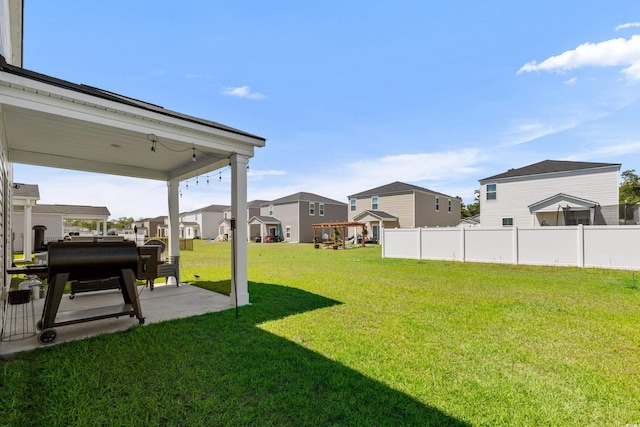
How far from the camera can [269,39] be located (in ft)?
30.3

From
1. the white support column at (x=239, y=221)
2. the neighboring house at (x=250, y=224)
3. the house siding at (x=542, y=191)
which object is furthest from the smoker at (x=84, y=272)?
the neighboring house at (x=250, y=224)

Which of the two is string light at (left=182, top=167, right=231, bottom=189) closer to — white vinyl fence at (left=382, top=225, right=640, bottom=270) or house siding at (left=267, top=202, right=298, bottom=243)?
white vinyl fence at (left=382, top=225, right=640, bottom=270)

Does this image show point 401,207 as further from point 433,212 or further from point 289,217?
point 289,217

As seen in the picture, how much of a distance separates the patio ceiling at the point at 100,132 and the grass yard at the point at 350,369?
9.64 ft

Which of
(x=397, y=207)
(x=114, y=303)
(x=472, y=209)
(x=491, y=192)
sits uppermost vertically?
(x=472, y=209)

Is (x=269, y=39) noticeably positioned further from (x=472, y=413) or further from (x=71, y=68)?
(x=472, y=413)

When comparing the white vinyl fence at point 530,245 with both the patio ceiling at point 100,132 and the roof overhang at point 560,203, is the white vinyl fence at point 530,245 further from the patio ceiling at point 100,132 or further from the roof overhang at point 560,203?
the patio ceiling at point 100,132

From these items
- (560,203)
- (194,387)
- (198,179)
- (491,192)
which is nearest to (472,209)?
(491,192)

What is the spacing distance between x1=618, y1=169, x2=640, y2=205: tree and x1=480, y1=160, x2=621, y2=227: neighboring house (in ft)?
65.6

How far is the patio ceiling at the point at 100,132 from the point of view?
356cm

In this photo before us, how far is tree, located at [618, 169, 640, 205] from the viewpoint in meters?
29.7

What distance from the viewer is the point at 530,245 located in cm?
1112

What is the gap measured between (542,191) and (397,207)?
1133 cm

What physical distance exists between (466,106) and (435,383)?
1441 centimetres
